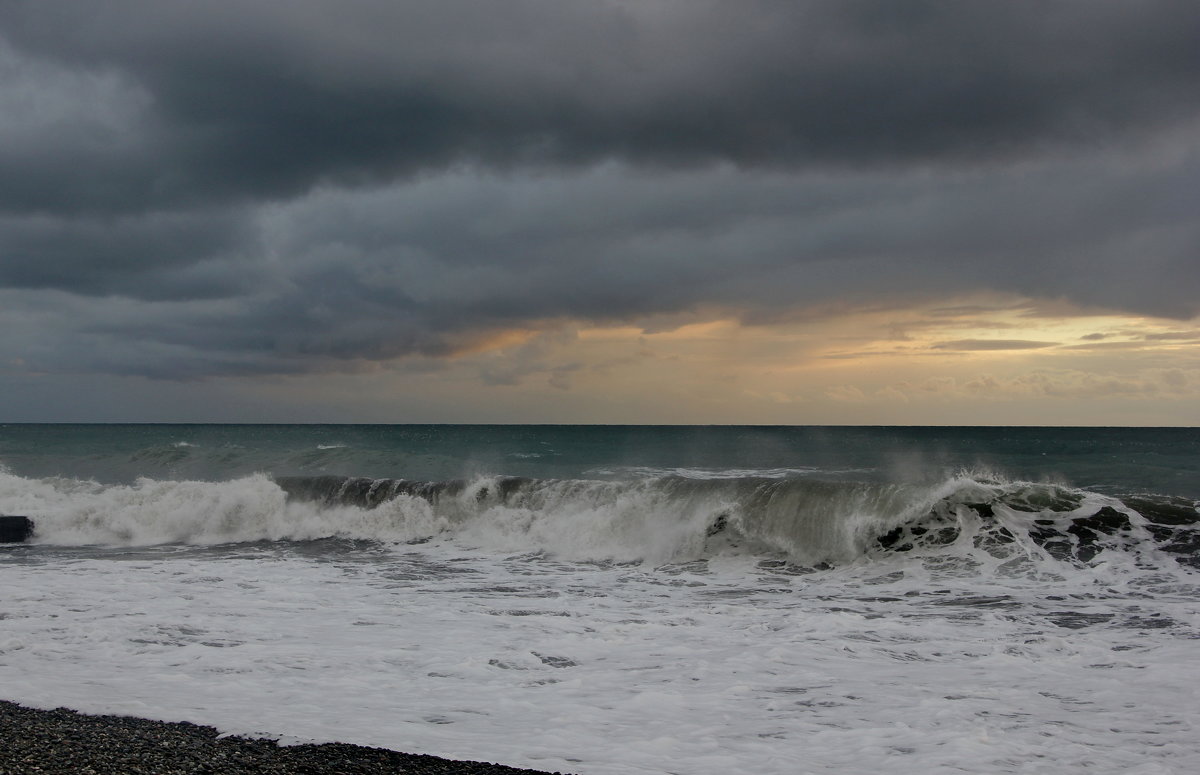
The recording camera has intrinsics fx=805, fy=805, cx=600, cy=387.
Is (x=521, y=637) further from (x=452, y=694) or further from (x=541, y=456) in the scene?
(x=541, y=456)

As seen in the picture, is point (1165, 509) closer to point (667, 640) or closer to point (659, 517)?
point (659, 517)

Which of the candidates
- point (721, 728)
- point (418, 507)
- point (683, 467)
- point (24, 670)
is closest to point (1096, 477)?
point (683, 467)

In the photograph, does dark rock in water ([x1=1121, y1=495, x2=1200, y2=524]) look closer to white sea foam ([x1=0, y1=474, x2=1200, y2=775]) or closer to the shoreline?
white sea foam ([x1=0, y1=474, x2=1200, y2=775])

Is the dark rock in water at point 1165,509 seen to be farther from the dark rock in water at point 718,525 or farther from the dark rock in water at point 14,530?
the dark rock in water at point 14,530

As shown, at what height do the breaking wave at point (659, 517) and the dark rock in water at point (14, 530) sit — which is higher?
the breaking wave at point (659, 517)

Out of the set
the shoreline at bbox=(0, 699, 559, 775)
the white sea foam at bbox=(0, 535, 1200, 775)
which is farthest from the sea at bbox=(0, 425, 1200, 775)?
the shoreline at bbox=(0, 699, 559, 775)

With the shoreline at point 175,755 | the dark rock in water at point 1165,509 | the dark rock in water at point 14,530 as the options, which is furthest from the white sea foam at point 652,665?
the dark rock in water at point 14,530

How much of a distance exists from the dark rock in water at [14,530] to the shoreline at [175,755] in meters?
15.1

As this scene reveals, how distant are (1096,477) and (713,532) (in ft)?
76.4

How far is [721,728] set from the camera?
5934mm

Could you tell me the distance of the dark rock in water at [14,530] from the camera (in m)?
17.9

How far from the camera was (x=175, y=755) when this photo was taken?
5008 millimetres

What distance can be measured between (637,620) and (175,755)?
19.3 ft

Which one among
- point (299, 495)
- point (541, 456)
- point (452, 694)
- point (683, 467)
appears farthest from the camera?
point (541, 456)
